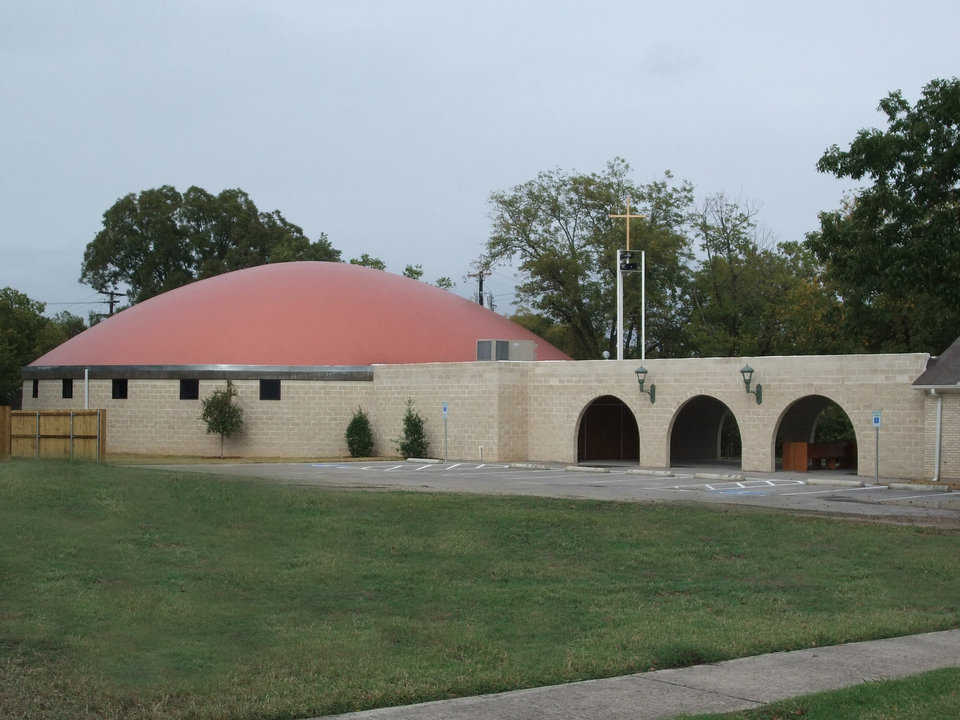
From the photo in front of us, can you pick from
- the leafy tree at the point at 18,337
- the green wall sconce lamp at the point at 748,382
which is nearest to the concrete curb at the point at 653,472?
the green wall sconce lamp at the point at 748,382

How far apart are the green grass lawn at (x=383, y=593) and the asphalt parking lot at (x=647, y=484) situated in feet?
12.3

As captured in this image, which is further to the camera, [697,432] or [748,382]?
[697,432]

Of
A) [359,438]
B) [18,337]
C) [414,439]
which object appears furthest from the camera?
[18,337]

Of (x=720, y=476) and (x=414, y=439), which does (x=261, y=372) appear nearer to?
(x=414, y=439)

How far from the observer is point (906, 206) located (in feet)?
65.1

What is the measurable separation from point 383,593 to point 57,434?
643 inches

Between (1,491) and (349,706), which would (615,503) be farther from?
(349,706)

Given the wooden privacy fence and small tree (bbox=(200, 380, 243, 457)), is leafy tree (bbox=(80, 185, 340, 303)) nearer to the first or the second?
small tree (bbox=(200, 380, 243, 457))

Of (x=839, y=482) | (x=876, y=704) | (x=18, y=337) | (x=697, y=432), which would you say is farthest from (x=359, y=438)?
(x=876, y=704)

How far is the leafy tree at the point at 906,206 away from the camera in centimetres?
1939

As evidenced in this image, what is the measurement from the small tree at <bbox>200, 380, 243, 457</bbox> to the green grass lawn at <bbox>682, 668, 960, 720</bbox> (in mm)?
33995

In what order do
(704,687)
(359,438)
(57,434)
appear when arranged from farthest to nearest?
(359,438) → (57,434) → (704,687)

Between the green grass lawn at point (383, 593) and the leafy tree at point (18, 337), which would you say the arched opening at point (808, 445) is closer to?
the green grass lawn at point (383, 593)

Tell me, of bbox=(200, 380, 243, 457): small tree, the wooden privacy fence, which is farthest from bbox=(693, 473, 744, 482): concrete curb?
bbox=(200, 380, 243, 457): small tree
